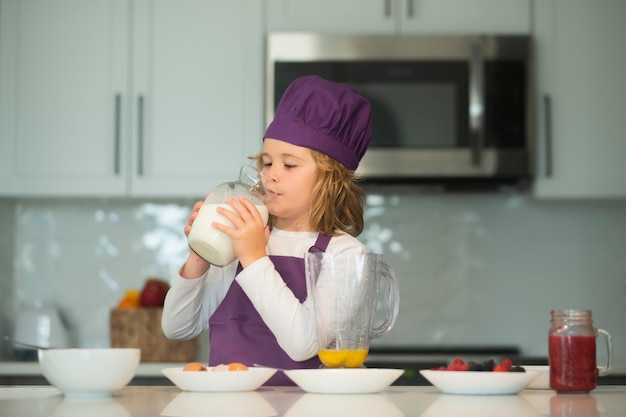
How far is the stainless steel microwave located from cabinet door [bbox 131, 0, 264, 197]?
13 centimetres

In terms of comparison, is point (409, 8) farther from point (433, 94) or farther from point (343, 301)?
point (343, 301)

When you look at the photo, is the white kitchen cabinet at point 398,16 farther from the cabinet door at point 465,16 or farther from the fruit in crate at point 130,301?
the fruit in crate at point 130,301

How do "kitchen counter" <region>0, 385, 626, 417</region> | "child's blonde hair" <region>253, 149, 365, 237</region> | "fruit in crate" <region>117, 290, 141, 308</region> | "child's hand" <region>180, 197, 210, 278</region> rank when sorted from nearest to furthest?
1. "kitchen counter" <region>0, 385, 626, 417</region>
2. "child's hand" <region>180, 197, 210, 278</region>
3. "child's blonde hair" <region>253, 149, 365, 237</region>
4. "fruit in crate" <region>117, 290, 141, 308</region>

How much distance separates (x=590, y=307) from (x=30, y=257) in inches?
79.9

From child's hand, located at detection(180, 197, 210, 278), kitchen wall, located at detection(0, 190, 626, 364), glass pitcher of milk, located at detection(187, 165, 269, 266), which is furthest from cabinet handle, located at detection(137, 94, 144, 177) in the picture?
glass pitcher of milk, located at detection(187, 165, 269, 266)

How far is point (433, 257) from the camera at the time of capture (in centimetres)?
349

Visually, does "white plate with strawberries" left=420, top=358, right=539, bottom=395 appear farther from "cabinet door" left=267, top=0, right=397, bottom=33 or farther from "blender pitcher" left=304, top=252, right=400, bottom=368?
"cabinet door" left=267, top=0, right=397, bottom=33

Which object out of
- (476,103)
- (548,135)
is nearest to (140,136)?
(476,103)

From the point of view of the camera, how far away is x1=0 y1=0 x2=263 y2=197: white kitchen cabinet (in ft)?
10.5

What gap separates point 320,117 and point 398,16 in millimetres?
1456

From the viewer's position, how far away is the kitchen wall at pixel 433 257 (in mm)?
3480

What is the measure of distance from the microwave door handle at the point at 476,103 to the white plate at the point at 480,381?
1868 millimetres

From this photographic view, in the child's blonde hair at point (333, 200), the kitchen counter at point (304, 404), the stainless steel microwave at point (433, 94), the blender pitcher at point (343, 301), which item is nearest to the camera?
the kitchen counter at point (304, 404)

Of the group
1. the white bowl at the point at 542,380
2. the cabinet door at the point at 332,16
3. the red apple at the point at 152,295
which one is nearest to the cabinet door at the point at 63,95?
the red apple at the point at 152,295
